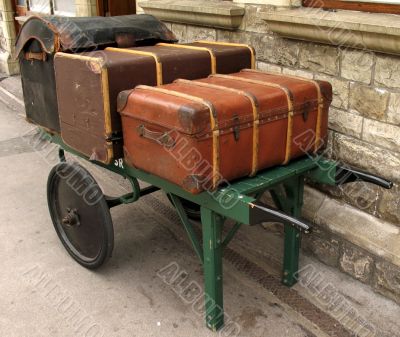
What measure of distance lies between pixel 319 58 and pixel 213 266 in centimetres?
172

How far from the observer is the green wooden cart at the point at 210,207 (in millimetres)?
2492

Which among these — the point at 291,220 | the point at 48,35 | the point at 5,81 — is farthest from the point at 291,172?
the point at 5,81

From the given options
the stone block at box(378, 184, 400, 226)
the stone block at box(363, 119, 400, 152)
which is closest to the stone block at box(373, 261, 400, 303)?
the stone block at box(378, 184, 400, 226)

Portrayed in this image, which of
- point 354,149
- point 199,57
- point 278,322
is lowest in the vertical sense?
point 278,322

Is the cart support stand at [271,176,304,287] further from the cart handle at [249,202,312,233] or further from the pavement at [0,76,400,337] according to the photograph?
the cart handle at [249,202,312,233]

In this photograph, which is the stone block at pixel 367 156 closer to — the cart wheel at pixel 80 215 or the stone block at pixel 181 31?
the cart wheel at pixel 80 215

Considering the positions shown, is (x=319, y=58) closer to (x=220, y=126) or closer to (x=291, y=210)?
(x=291, y=210)

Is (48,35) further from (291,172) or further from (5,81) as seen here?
(5,81)

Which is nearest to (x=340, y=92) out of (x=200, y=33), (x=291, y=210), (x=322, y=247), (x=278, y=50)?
(x=278, y=50)

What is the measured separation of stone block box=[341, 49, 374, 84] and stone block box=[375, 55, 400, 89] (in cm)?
6

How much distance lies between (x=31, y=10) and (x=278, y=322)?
8.90 m

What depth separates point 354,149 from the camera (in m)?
3.32

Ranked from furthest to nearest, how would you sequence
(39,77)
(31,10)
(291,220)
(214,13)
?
(31,10)
(214,13)
(39,77)
(291,220)

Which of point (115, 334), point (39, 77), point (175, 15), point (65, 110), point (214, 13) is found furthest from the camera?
point (175, 15)
